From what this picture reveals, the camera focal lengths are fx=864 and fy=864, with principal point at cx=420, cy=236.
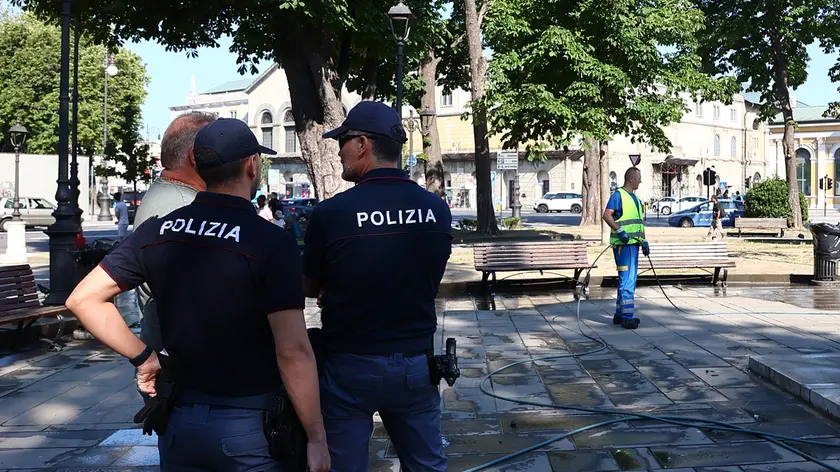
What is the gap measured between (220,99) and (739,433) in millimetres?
89676

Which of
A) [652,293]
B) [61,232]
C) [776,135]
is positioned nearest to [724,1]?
[652,293]

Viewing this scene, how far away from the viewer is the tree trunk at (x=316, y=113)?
61.0 ft

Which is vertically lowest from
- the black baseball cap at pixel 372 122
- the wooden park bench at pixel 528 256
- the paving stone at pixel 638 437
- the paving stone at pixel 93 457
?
the paving stone at pixel 638 437

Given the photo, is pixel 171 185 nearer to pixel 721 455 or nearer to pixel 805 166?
pixel 721 455

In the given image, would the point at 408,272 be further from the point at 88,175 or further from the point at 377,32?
the point at 88,175

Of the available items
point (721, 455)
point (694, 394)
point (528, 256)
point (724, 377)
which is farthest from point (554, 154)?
point (721, 455)

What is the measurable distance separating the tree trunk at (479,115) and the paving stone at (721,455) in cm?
1969

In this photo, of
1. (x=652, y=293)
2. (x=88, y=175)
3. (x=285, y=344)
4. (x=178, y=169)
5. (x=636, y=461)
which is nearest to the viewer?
(x=285, y=344)

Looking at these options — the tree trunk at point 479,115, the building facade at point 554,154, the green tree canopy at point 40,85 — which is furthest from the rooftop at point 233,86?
the tree trunk at point 479,115

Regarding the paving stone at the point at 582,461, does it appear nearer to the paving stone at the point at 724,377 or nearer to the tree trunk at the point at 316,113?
the paving stone at the point at 724,377

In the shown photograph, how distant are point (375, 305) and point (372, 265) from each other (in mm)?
151

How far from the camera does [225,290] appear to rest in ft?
8.74

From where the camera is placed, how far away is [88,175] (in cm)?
5284

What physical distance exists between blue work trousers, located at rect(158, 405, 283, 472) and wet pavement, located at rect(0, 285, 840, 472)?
2577 mm
